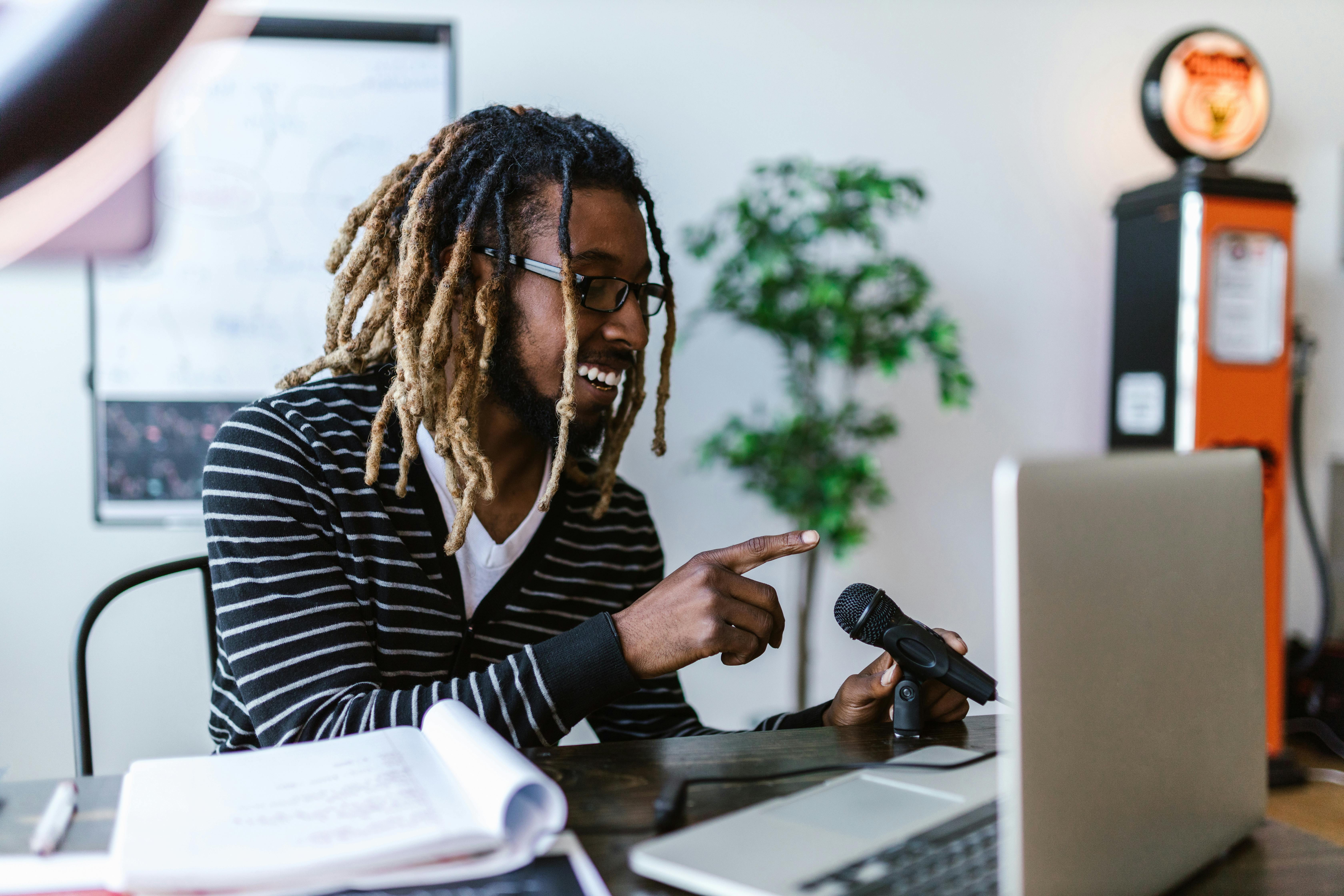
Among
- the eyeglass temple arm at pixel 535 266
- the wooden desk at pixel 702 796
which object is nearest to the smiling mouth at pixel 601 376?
the eyeglass temple arm at pixel 535 266

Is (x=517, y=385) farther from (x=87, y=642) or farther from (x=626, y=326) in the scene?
(x=87, y=642)

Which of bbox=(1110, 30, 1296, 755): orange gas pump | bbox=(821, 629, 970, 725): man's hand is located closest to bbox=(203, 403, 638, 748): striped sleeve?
bbox=(821, 629, 970, 725): man's hand

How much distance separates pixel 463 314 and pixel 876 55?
1697 mm

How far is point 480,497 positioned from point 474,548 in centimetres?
7

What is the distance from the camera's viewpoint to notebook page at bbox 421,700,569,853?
64 centimetres

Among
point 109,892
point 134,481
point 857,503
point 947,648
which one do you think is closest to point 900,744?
point 947,648

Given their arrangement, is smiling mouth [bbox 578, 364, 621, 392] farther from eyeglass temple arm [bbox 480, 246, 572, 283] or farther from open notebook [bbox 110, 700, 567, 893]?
open notebook [bbox 110, 700, 567, 893]

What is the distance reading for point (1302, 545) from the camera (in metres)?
2.85

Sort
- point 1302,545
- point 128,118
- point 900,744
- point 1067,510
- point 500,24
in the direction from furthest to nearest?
point 1302,545 → point 500,24 → point 128,118 → point 900,744 → point 1067,510

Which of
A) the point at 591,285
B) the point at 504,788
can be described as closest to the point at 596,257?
the point at 591,285

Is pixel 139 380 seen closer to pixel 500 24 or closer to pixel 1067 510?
pixel 500 24

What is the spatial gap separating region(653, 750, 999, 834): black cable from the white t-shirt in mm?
477

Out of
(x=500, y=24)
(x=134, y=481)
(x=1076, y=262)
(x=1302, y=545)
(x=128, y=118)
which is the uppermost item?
(x=500, y=24)

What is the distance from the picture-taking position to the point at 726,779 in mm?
803
